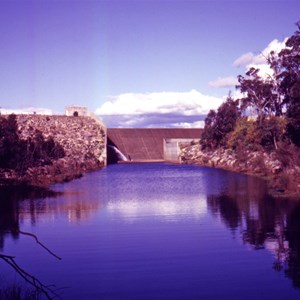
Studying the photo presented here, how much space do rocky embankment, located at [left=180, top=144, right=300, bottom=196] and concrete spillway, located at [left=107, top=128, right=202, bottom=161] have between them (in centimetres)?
713

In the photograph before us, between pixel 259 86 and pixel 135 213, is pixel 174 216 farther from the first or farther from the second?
pixel 259 86

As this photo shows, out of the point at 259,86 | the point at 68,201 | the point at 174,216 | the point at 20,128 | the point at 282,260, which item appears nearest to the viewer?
the point at 282,260

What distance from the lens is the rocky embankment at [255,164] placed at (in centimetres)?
2369

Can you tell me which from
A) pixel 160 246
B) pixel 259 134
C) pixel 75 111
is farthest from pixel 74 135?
Answer: pixel 160 246

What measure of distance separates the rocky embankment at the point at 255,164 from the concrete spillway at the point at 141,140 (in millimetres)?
7130

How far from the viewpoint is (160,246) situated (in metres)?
12.9

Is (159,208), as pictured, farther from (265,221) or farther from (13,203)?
(13,203)

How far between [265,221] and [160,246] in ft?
16.2

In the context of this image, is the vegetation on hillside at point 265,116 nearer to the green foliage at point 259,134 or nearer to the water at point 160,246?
the green foliage at point 259,134

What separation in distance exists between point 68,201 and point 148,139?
53.2m

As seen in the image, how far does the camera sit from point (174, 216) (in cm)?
1791

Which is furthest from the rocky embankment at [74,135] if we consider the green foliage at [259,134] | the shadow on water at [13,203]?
the shadow on water at [13,203]

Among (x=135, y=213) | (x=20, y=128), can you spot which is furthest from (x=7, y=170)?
(x=20, y=128)

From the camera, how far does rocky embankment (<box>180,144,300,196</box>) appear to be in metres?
23.7
